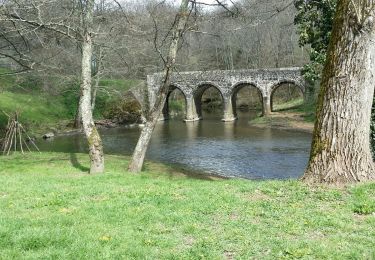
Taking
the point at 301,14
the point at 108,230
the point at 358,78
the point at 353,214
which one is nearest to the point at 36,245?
the point at 108,230

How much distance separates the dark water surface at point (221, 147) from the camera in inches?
953

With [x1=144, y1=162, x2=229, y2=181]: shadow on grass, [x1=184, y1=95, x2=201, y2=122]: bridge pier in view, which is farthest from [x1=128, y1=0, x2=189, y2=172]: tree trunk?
[x1=184, y1=95, x2=201, y2=122]: bridge pier

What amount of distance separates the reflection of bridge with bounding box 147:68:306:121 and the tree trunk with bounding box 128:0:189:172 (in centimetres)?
2986

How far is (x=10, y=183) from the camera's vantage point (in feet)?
34.9

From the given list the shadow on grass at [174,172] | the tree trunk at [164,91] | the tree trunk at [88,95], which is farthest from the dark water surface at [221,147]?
the tree trunk at [88,95]

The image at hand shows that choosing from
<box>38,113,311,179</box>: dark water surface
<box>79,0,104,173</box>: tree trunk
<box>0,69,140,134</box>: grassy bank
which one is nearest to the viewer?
<box>79,0,104,173</box>: tree trunk

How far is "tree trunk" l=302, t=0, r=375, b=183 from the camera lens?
8008 mm

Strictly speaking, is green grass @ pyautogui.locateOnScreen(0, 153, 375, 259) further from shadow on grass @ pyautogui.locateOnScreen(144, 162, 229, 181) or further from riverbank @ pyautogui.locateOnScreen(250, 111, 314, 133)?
riverbank @ pyautogui.locateOnScreen(250, 111, 314, 133)

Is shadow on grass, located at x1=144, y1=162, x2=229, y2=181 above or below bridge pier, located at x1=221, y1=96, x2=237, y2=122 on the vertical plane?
below

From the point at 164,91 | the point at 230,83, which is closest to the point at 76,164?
the point at 164,91

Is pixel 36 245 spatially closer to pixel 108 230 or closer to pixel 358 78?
pixel 108 230

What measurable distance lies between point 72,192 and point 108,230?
9.67 feet

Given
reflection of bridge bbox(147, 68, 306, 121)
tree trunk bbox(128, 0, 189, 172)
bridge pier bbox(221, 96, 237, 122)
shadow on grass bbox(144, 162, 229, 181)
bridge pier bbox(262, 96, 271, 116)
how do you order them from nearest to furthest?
tree trunk bbox(128, 0, 189, 172) < shadow on grass bbox(144, 162, 229, 181) < reflection of bridge bbox(147, 68, 306, 121) < bridge pier bbox(262, 96, 271, 116) < bridge pier bbox(221, 96, 237, 122)

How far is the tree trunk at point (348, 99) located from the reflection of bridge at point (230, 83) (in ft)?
126
